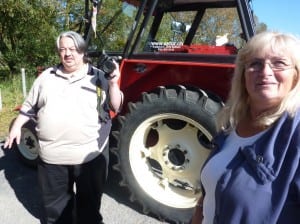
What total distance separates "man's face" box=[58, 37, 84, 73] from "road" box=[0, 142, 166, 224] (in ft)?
4.74

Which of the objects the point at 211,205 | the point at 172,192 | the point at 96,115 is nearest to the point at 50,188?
the point at 96,115

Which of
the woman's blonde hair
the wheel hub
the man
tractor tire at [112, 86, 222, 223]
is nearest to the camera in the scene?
the woman's blonde hair

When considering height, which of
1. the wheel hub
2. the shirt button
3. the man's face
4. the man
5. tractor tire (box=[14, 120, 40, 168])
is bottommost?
tractor tire (box=[14, 120, 40, 168])

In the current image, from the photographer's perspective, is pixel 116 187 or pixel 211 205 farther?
pixel 116 187

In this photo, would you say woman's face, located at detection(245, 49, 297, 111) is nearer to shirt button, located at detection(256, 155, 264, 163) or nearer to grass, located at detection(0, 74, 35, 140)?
shirt button, located at detection(256, 155, 264, 163)

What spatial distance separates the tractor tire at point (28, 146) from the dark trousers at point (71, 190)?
123 cm

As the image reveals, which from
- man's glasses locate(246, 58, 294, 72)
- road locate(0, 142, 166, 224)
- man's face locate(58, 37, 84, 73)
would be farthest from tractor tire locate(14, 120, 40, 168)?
man's glasses locate(246, 58, 294, 72)

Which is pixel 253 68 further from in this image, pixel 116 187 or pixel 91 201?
pixel 116 187

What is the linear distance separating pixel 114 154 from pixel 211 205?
198 cm

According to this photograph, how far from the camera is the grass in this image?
6.56m

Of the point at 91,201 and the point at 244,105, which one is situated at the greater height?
the point at 244,105

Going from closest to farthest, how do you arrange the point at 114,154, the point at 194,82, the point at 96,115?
the point at 96,115 < the point at 194,82 < the point at 114,154

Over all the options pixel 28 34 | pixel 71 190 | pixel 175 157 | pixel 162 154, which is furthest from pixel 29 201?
pixel 28 34

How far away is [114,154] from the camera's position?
11.8 feet
